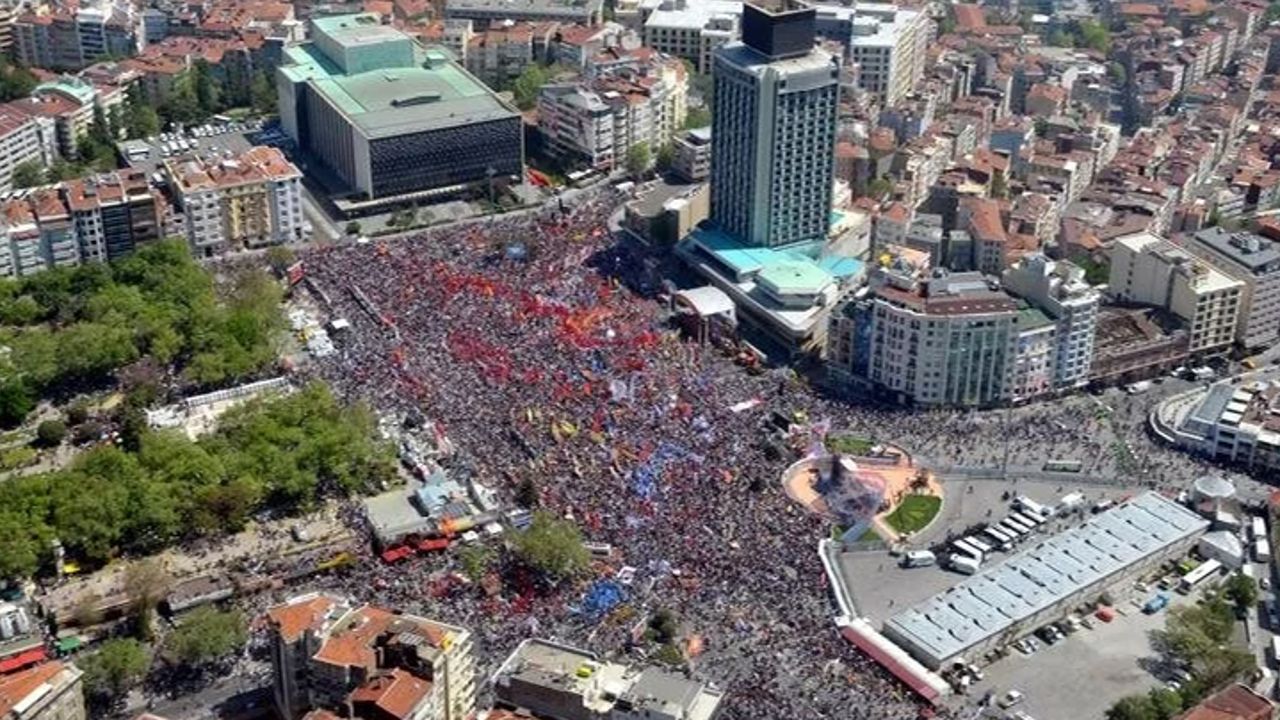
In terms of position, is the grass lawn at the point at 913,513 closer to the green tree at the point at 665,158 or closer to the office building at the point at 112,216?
the green tree at the point at 665,158

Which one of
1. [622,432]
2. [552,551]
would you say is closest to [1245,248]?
[622,432]

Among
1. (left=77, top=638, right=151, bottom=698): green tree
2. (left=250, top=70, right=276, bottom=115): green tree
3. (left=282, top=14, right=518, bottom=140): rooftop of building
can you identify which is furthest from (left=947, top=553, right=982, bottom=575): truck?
(left=250, top=70, right=276, bottom=115): green tree

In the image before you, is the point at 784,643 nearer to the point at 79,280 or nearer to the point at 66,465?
the point at 66,465

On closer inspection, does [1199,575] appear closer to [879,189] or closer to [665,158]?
[879,189]

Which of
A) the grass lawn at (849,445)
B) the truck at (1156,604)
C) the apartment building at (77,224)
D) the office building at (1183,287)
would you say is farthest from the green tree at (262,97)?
the truck at (1156,604)

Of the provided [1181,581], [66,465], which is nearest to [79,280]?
[66,465]

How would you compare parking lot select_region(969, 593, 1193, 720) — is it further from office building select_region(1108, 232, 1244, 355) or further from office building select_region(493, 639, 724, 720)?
office building select_region(1108, 232, 1244, 355)

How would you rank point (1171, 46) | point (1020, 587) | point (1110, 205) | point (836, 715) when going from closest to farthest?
point (836, 715) < point (1020, 587) < point (1110, 205) < point (1171, 46)
